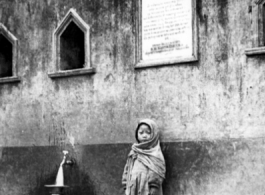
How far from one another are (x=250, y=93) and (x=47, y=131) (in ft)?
14.7

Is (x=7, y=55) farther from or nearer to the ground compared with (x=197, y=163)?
farther from the ground

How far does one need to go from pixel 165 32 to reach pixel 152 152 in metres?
2.09

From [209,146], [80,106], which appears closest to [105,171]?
[80,106]

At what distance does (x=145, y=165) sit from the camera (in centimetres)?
1140

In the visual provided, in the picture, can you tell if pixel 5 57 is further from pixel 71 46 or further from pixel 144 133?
pixel 144 133

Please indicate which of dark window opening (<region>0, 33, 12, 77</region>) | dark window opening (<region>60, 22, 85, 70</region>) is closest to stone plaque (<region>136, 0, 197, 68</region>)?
dark window opening (<region>60, 22, 85, 70</region>)

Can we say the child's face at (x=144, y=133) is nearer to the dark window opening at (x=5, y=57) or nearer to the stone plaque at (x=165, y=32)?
the stone plaque at (x=165, y=32)

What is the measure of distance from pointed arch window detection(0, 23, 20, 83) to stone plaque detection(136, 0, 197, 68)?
324 cm

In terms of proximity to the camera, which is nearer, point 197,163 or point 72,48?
point 197,163

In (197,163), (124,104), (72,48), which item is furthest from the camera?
(72,48)

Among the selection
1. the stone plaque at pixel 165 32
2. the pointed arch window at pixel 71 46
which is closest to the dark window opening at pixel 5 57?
the pointed arch window at pixel 71 46

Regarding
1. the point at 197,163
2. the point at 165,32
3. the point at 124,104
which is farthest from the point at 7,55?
the point at 197,163

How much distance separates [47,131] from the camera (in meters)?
13.6

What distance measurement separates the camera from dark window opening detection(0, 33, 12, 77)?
1476 centimetres
